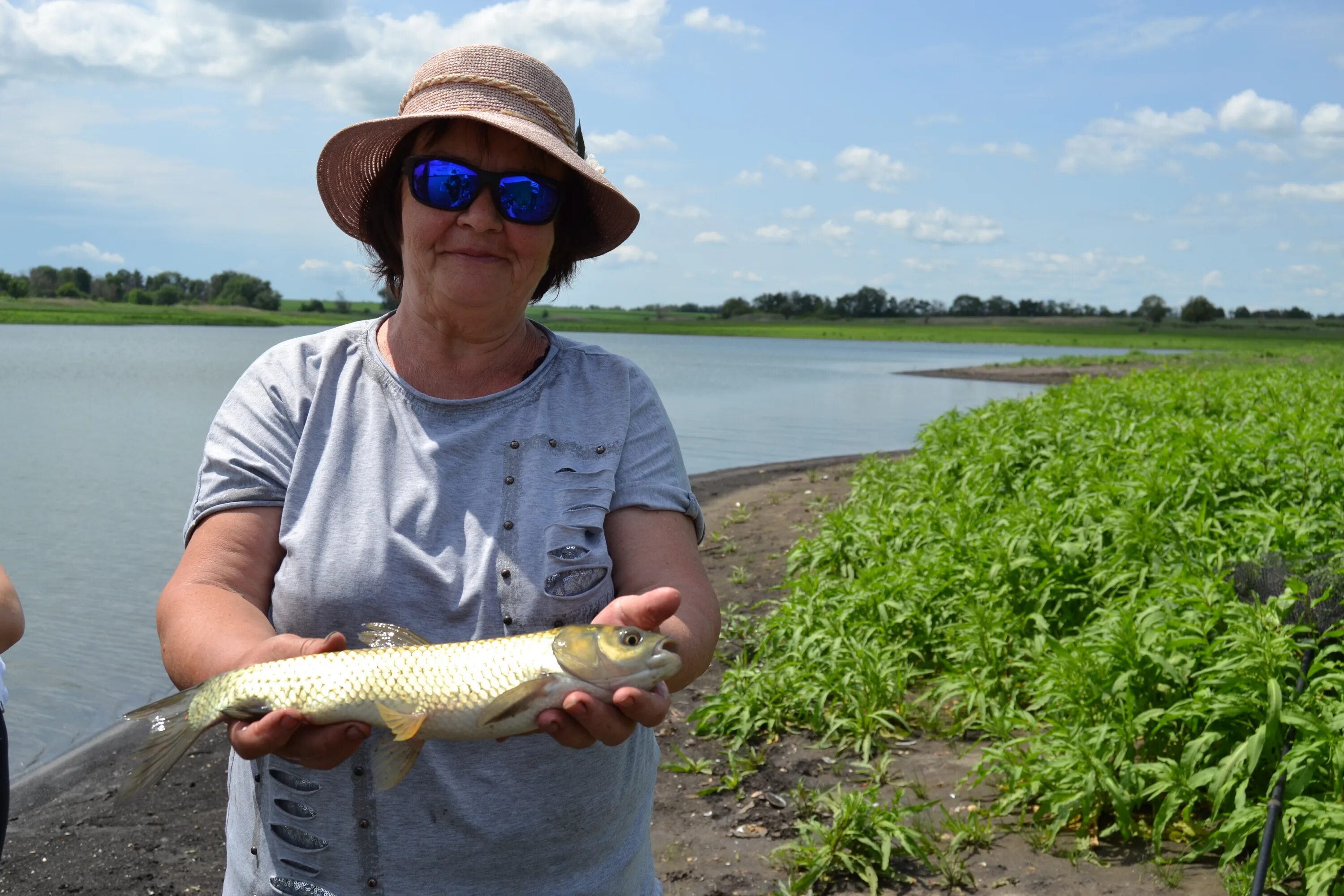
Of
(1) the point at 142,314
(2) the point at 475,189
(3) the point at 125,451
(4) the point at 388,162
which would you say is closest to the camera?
(2) the point at 475,189

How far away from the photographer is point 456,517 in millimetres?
2037

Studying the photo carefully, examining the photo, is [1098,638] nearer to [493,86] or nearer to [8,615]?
[493,86]

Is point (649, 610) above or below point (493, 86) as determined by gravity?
below

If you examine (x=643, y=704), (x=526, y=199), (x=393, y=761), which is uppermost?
(x=526, y=199)

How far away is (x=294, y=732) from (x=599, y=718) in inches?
21.6

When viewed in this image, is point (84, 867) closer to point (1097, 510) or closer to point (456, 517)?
point (456, 517)

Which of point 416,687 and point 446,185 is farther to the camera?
point 446,185

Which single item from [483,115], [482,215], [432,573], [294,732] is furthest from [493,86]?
[294,732]

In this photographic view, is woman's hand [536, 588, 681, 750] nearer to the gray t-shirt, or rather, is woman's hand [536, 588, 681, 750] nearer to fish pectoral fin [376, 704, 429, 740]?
the gray t-shirt

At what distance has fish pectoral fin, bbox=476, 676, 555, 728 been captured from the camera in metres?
1.89

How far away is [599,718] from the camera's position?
192 cm

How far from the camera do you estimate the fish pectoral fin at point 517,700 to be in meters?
1.89

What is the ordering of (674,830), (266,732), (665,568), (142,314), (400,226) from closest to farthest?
(266,732)
(665,568)
(400,226)
(674,830)
(142,314)

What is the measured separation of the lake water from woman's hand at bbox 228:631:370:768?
6.56 metres
